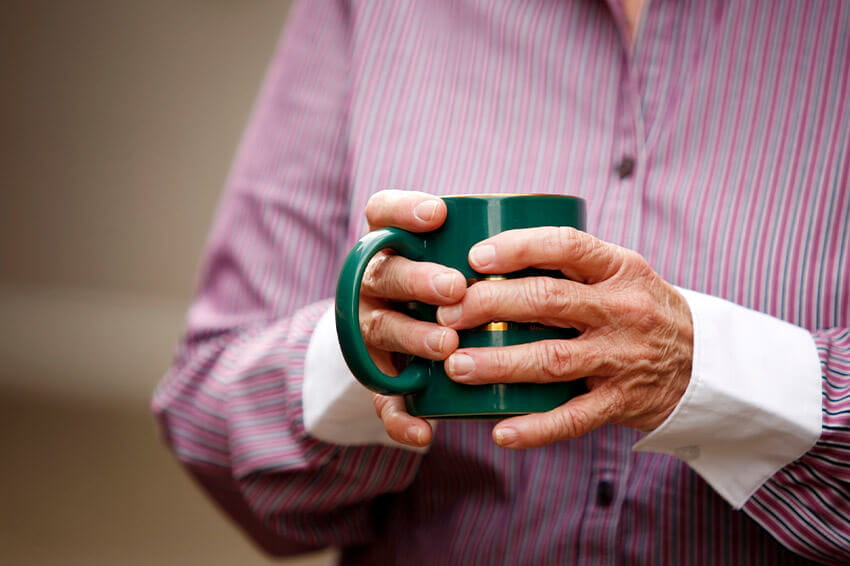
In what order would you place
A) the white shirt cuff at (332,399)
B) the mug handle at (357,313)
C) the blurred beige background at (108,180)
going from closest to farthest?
the mug handle at (357,313) → the white shirt cuff at (332,399) → the blurred beige background at (108,180)

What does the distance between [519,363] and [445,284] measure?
7cm

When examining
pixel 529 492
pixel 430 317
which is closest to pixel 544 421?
pixel 430 317

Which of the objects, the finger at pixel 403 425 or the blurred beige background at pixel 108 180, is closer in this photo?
the finger at pixel 403 425

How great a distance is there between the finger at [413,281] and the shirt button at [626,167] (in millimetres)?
284

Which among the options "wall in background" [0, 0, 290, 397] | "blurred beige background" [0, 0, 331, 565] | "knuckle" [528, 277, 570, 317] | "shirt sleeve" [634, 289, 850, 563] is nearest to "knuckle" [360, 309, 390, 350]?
"knuckle" [528, 277, 570, 317]

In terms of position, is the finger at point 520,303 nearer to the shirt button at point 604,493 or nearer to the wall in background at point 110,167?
the shirt button at point 604,493

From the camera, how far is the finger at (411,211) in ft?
1.86

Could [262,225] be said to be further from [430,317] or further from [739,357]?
[739,357]

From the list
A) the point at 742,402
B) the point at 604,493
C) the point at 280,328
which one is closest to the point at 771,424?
the point at 742,402

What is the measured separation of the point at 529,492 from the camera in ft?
2.55

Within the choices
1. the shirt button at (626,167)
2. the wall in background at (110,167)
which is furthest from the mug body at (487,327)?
the wall in background at (110,167)

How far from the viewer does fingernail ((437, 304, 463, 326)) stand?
558 millimetres

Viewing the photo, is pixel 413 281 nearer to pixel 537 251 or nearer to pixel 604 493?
pixel 537 251

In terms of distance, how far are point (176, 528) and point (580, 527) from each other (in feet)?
7.85
